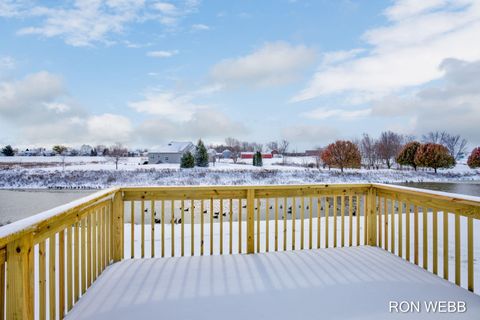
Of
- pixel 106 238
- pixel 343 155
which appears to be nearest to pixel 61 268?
pixel 106 238

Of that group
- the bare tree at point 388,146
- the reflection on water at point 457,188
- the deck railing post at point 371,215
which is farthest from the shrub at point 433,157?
the deck railing post at point 371,215

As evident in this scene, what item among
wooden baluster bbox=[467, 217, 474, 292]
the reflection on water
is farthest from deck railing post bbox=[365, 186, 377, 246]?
the reflection on water

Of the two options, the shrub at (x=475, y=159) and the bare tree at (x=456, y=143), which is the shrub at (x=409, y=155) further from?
the bare tree at (x=456, y=143)

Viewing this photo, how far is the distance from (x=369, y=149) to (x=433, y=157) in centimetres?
2096

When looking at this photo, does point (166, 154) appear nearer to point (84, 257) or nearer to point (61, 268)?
point (84, 257)

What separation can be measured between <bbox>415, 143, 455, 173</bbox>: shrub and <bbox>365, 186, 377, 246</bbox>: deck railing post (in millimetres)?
33092

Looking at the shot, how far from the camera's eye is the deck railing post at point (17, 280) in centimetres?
146

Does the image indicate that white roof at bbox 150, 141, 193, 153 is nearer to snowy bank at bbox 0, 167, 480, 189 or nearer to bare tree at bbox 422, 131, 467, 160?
snowy bank at bbox 0, 167, 480, 189

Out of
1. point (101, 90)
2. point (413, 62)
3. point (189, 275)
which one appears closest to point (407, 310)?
point (189, 275)

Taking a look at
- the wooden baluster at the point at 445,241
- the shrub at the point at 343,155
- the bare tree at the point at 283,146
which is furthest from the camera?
the bare tree at the point at 283,146

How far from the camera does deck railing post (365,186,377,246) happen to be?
3926mm

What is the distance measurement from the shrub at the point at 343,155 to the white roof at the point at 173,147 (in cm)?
2389

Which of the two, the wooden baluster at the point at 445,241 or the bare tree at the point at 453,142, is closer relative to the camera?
the wooden baluster at the point at 445,241

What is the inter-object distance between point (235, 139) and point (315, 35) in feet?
260
